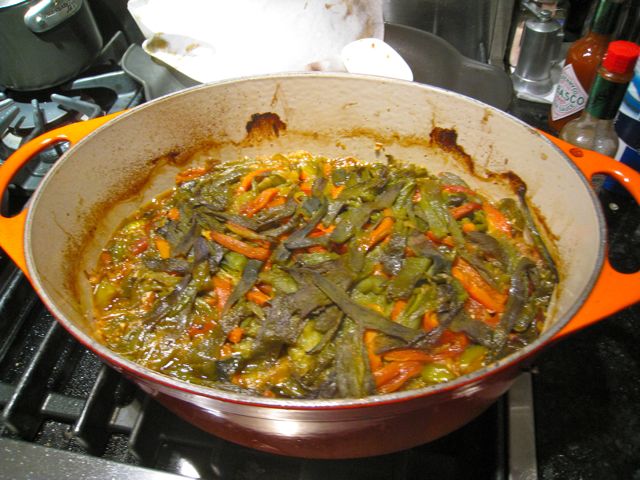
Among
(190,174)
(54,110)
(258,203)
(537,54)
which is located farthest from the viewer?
(537,54)

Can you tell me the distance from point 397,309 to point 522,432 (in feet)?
1.14

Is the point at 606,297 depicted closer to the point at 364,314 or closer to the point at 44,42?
the point at 364,314

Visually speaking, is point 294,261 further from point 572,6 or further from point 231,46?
point 572,6

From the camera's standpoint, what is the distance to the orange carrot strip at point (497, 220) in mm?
1312

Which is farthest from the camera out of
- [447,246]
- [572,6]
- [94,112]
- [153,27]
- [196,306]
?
[572,6]

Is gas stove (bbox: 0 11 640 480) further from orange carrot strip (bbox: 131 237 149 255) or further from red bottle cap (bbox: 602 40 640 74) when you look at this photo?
red bottle cap (bbox: 602 40 640 74)

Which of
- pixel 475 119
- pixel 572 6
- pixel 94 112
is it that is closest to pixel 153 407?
pixel 94 112

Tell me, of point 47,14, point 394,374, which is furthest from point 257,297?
point 47,14

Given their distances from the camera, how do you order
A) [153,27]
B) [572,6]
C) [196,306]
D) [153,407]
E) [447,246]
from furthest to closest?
[572,6] → [153,27] → [447,246] → [196,306] → [153,407]

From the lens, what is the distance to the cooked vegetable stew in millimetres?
1021

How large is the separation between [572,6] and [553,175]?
3.80 ft

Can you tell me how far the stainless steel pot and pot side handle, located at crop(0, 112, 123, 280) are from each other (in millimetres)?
492

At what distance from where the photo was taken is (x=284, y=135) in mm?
1502

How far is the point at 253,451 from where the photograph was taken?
1.06 m
